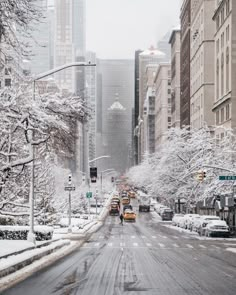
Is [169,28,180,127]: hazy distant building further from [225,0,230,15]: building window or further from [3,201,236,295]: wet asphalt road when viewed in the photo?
[3,201,236,295]: wet asphalt road

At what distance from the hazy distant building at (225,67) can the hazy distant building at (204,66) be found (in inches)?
474

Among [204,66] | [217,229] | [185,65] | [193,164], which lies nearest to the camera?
[217,229]

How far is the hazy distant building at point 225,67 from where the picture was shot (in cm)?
→ 8253

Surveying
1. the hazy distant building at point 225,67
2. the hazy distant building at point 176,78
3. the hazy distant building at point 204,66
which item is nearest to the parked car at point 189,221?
the hazy distant building at point 225,67

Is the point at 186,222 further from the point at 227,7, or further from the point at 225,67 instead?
the point at 227,7

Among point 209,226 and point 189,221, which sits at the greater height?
point 209,226

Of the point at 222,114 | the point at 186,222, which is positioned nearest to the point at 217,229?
the point at 186,222

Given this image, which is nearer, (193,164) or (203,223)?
(203,223)

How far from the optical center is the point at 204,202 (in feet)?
229

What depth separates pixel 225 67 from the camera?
287 feet

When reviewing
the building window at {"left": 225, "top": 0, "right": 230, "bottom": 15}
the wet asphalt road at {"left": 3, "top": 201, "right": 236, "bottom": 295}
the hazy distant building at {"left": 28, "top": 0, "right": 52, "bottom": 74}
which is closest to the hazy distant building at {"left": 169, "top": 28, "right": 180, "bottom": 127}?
the building window at {"left": 225, "top": 0, "right": 230, "bottom": 15}

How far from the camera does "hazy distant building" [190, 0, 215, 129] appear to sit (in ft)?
352

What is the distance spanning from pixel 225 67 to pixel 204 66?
21.8 metres

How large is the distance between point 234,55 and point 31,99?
60.5m
